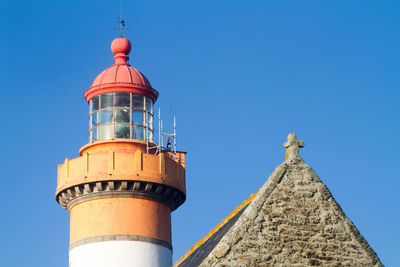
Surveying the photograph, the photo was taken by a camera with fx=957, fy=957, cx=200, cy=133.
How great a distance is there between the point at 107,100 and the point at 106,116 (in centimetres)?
52

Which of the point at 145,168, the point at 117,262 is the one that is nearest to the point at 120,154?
the point at 145,168

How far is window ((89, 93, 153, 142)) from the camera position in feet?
94.7

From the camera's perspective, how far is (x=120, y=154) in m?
28.2

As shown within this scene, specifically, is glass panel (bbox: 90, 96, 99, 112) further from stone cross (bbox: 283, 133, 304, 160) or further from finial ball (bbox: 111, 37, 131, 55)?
stone cross (bbox: 283, 133, 304, 160)

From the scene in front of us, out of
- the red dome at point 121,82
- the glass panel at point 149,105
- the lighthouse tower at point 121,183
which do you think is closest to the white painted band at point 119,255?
the lighthouse tower at point 121,183

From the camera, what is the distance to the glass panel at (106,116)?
1141 inches

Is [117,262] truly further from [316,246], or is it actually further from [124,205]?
[316,246]

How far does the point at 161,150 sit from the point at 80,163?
2.63 metres

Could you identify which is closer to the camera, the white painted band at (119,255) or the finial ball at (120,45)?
the white painted band at (119,255)

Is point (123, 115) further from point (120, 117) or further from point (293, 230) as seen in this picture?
point (293, 230)

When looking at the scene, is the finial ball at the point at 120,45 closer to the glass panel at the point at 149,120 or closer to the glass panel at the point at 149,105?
the glass panel at the point at 149,105

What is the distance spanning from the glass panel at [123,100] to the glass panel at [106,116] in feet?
1.03

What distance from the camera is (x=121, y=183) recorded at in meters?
27.9

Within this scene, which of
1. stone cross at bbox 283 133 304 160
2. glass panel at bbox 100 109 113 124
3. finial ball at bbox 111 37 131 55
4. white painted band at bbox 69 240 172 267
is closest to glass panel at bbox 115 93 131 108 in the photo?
glass panel at bbox 100 109 113 124
